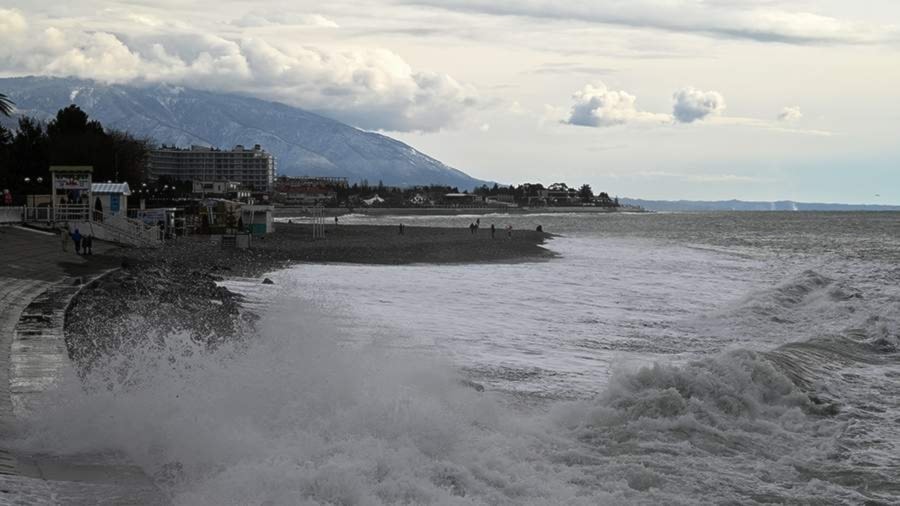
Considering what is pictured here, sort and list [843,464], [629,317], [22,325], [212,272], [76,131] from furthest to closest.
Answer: [76,131], [212,272], [629,317], [22,325], [843,464]

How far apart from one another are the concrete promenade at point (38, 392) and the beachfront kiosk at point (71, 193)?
17984 millimetres

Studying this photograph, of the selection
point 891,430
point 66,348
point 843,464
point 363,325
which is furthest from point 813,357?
point 66,348

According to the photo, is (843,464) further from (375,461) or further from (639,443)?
(375,461)

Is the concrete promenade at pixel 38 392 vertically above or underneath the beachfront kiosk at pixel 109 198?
underneath

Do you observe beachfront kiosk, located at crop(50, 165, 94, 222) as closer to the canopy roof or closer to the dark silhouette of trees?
the canopy roof

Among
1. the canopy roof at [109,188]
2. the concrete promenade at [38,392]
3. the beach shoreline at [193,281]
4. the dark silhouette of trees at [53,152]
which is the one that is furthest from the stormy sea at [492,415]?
the dark silhouette of trees at [53,152]

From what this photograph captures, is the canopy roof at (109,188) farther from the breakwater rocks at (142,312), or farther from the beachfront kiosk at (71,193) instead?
the breakwater rocks at (142,312)

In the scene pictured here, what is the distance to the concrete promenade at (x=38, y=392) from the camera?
8.22m

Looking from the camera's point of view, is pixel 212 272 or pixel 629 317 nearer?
pixel 629 317

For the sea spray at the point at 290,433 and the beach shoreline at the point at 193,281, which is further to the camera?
the beach shoreline at the point at 193,281

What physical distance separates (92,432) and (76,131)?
83335 millimetres

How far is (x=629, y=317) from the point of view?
1061 inches

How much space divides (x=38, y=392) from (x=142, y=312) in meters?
9.01

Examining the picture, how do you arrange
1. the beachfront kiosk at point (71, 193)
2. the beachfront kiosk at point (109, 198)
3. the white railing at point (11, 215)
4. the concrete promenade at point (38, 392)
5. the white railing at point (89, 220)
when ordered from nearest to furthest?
the concrete promenade at point (38, 392), the white railing at point (11, 215), the white railing at point (89, 220), the beachfront kiosk at point (71, 193), the beachfront kiosk at point (109, 198)
